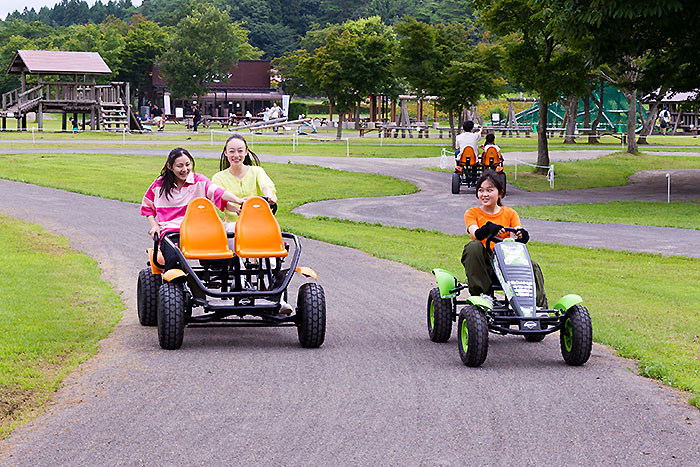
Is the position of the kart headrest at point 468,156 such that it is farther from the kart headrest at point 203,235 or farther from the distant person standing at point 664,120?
the distant person standing at point 664,120

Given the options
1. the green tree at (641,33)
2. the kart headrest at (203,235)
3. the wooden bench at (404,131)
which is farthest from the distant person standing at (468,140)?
the wooden bench at (404,131)

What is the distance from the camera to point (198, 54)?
85562mm

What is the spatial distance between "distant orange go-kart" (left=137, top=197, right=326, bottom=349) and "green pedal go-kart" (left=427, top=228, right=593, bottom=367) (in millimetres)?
1357

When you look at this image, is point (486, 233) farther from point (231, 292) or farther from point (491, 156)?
point (491, 156)

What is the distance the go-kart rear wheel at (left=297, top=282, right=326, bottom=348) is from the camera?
26.8ft

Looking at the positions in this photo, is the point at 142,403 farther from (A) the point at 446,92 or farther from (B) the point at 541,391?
(A) the point at 446,92

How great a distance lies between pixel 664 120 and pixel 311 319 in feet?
238

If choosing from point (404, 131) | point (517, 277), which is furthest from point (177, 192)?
point (404, 131)

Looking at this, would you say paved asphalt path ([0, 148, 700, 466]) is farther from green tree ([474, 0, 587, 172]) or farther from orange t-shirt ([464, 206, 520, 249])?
green tree ([474, 0, 587, 172])

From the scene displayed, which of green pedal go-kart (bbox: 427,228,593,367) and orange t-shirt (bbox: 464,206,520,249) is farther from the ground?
orange t-shirt (bbox: 464,206,520,249)

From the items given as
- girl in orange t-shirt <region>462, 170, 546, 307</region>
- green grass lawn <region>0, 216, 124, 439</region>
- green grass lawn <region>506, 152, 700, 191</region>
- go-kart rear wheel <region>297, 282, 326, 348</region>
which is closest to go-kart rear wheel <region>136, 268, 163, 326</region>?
green grass lawn <region>0, 216, 124, 439</region>

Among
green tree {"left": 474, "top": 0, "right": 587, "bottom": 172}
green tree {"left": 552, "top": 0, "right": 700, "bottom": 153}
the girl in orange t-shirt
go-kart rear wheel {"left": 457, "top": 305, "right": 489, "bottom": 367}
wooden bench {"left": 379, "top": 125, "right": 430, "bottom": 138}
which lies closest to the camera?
go-kart rear wheel {"left": 457, "top": 305, "right": 489, "bottom": 367}

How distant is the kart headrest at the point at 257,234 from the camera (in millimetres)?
8398

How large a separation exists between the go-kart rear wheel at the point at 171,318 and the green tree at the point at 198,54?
78.0 m
